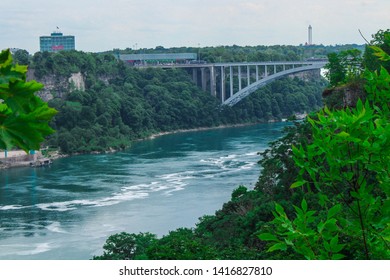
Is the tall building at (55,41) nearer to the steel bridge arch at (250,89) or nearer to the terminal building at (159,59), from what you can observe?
the terminal building at (159,59)

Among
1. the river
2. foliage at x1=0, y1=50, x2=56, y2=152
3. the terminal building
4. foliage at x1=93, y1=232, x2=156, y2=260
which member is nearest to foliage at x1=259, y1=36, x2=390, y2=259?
foliage at x1=0, y1=50, x2=56, y2=152

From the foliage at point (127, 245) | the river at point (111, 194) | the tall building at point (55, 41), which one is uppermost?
the tall building at point (55, 41)

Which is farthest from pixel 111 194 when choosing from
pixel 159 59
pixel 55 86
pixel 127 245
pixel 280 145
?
pixel 159 59

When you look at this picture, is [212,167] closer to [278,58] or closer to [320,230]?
[320,230]

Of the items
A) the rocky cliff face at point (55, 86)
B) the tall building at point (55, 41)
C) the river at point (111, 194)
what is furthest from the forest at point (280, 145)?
the tall building at point (55, 41)

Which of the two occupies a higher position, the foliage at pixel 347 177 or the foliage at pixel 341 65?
the foliage at pixel 341 65

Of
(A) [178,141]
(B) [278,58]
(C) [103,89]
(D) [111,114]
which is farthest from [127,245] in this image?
(B) [278,58]
